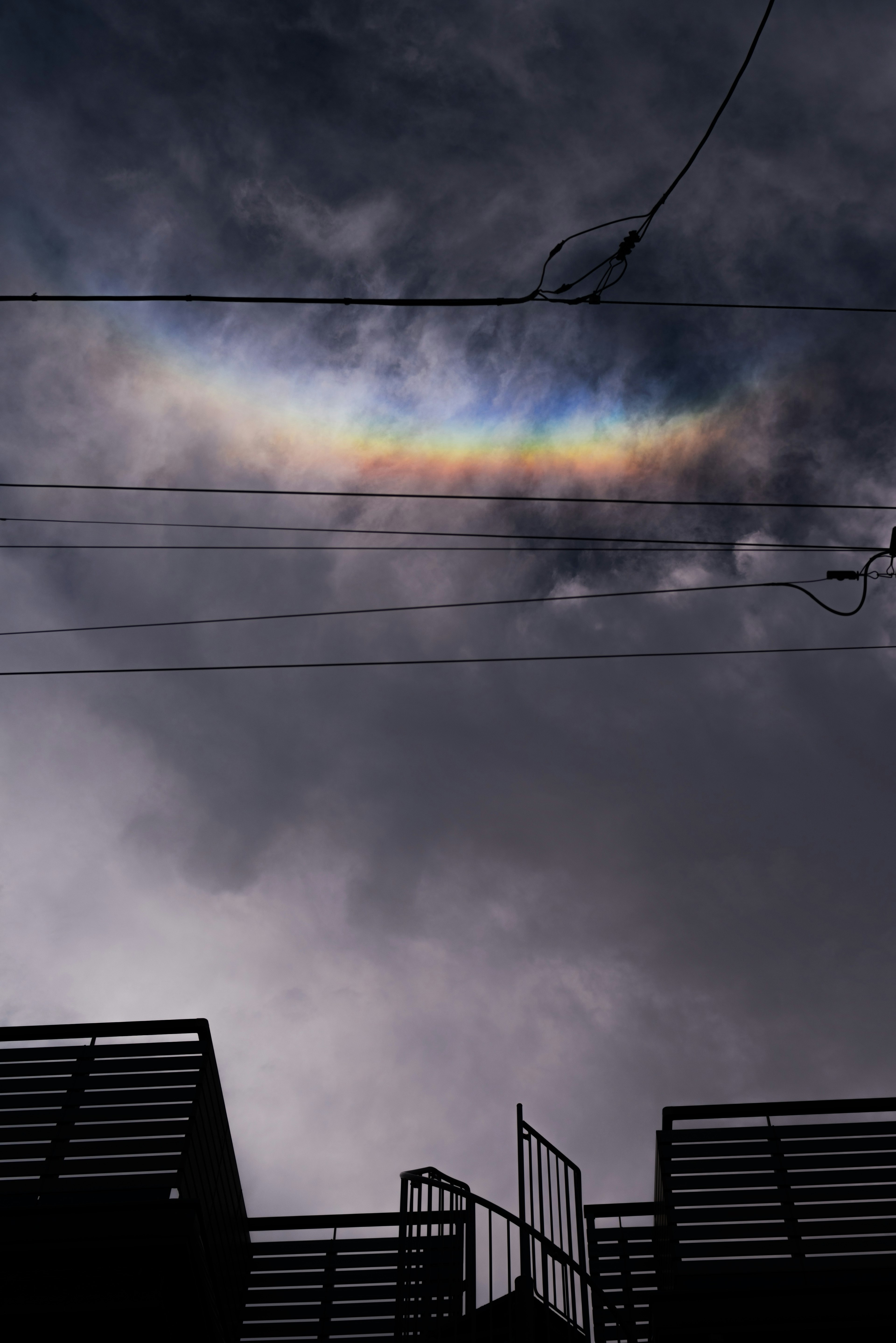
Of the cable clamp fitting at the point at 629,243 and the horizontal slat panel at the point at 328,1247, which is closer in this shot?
the cable clamp fitting at the point at 629,243

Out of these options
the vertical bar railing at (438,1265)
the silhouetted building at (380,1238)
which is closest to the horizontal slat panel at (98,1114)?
the silhouetted building at (380,1238)

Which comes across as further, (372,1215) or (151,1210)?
(372,1215)

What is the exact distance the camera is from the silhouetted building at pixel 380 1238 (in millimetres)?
7891

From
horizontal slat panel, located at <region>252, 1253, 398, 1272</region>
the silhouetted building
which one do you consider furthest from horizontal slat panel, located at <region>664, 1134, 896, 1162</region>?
horizontal slat panel, located at <region>252, 1253, 398, 1272</region>

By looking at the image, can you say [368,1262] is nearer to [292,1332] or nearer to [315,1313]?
[315,1313]

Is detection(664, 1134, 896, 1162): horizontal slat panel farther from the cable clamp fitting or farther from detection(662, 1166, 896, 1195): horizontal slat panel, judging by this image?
the cable clamp fitting

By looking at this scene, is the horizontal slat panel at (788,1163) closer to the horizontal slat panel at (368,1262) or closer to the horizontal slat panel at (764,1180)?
the horizontal slat panel at (764,1180)

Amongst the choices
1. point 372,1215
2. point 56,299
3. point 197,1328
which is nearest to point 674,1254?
point 372,1215

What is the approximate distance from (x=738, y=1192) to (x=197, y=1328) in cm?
509

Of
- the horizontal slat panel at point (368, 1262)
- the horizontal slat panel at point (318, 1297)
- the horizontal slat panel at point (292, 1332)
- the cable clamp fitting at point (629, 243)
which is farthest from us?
the horizontal slat panel at point (368, 1262)

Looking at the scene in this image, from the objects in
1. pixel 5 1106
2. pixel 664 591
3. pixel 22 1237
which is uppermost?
pixel 664 591

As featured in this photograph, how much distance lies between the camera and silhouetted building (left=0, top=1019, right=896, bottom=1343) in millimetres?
7891

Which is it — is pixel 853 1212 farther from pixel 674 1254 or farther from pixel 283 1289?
pixel 283 1289

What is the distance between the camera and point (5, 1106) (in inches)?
374
